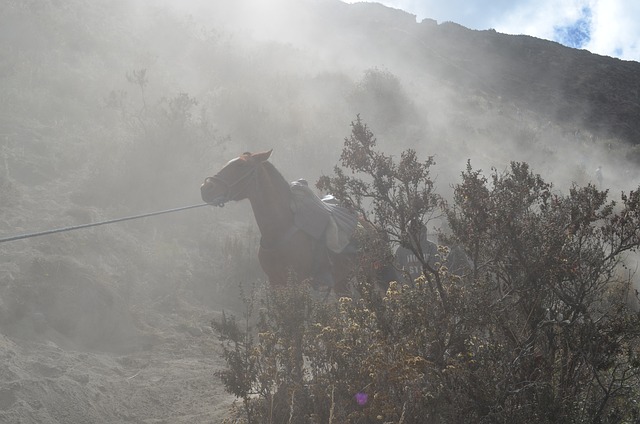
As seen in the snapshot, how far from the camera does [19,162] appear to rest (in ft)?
35.3

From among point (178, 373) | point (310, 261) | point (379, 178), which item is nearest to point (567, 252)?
point (379, 178)

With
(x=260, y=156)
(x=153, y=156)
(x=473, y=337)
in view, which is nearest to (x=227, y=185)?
(x=260, y=156)

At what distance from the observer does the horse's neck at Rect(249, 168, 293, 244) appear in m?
5.93

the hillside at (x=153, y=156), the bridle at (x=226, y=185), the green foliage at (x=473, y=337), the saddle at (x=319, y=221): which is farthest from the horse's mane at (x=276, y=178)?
the hillside at (x=153, y=156)

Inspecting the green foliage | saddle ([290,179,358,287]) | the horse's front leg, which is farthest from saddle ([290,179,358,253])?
the green foliage

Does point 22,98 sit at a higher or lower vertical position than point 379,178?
higher

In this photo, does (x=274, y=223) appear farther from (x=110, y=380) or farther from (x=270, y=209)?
(x=110, y=380)

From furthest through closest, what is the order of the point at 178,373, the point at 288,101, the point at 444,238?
the point at 288,101 < the point at 178,373 < the point at 444,238

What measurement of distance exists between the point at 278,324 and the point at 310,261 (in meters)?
1.67

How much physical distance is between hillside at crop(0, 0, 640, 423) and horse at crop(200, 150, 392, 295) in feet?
5.27

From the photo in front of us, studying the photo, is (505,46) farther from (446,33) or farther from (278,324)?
(278,324)

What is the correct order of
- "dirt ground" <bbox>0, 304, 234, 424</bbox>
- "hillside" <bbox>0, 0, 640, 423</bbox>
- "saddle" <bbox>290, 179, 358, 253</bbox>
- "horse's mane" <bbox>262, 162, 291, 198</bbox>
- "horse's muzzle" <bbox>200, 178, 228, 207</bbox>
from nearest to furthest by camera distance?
"dirt ground" <bbox>0, 304, 234, 424</bbox> → "horse's muzzle" <bbox>200, 178, 228, 207</bbox> → "saddle" <bbox>290, 179, 358, 253</bbox> → "horse's mane" <bbox>262, 162, 291, 198</bbox> → "hillside" <bbox>0, 0, 640, 423</bbox>

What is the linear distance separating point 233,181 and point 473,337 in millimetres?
3244

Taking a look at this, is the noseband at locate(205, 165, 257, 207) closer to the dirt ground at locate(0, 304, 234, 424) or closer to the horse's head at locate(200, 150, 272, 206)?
the horse's head at locate(200, 150, 272, 206)
